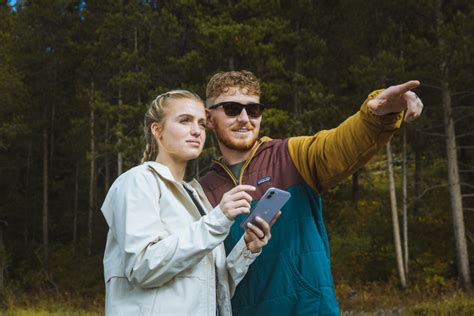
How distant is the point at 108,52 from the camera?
80.0 feet

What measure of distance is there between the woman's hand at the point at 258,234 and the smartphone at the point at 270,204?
2 cm

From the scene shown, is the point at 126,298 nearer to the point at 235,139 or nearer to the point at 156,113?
the point at 156,113

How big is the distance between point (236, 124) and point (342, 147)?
2.11 feet

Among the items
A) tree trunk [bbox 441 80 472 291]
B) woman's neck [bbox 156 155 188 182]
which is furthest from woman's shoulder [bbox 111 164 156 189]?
tree trunk [bbox 441 80 472 291]

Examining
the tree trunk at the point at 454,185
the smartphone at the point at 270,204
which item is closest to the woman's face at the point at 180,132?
the smartphone at the point at 270,204

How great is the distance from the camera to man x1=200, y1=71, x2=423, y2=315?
272 cm

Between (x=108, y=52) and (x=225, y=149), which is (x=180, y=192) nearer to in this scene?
(x=225, y=149)

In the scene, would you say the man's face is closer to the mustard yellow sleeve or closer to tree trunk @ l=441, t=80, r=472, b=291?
the mustard yellow sleeve

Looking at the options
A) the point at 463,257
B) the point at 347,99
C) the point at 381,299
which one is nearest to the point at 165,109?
the point at 381,299

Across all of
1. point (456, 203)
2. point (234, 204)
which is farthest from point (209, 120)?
point (456, 203)

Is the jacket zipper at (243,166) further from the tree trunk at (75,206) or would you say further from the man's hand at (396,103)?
the tree trunk at (75,206)

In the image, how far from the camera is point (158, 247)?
217 cm

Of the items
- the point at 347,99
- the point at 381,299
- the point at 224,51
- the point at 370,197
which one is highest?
the point at 224,51

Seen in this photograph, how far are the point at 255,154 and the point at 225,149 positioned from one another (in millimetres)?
184
